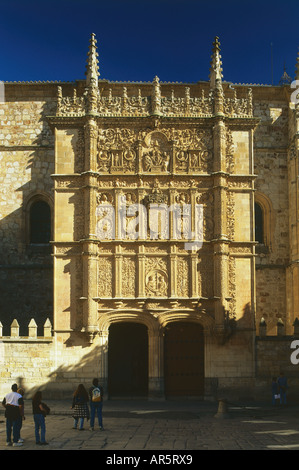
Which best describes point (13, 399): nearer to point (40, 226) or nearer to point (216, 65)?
Result: point (40, 226)

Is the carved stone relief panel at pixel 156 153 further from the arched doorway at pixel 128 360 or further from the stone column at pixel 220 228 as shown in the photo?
the arched doorway at pixel 128 360

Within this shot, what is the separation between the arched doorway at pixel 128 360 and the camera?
29.6m

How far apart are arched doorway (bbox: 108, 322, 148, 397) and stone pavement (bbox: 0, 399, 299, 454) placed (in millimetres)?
1410

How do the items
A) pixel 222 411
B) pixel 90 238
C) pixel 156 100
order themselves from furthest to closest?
pixel 156 100 → pixel 90 238 → pixel 222 411

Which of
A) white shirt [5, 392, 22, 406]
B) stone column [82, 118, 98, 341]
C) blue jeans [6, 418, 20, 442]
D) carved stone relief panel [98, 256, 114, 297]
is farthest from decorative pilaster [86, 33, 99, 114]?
blue jeans [6, 418, 20, 442]

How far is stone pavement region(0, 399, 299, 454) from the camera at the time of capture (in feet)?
57.3

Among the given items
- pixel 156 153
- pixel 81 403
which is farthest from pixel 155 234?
pixel 81 403

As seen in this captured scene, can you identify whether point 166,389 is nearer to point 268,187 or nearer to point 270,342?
point 270,342

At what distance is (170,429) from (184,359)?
8533 millimetres

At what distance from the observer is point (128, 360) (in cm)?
3003

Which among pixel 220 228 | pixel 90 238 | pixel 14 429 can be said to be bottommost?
pixel 14 429

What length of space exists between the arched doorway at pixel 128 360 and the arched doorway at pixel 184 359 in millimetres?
1179

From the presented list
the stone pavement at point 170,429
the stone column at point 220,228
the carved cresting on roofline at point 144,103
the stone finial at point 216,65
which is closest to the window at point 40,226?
the carved cresting on roofline at point 144,103
